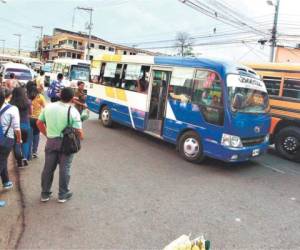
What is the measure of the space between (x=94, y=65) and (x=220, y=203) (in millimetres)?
8263

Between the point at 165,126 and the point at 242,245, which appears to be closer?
the point at 242,245

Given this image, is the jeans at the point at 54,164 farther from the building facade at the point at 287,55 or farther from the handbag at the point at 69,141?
the building facade at the point at 287,55

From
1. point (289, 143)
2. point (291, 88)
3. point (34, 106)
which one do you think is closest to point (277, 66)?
point (291, 88)

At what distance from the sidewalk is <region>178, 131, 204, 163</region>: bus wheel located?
3.90 m

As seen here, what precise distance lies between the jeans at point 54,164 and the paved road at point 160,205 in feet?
0.85

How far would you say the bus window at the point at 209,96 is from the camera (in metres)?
7.00

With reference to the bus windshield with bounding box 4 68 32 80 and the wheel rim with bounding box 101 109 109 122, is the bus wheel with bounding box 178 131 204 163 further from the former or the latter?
the bus windshield with bounding box 4 68 32 80

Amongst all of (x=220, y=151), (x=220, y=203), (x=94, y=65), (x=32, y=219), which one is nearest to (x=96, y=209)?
(x=32, y=219)

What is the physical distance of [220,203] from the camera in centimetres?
532

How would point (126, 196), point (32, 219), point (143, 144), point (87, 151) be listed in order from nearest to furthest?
1. point (32, 219)
2. point (126, 196)
3. point (87, 151)
4. point (143, 144)

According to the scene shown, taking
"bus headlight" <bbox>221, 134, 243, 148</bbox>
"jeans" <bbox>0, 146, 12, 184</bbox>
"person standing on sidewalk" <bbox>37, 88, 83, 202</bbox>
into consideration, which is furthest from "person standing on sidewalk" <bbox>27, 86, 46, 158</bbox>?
"bus headlight" <bbox>221, 134, 243, 148</bbox>

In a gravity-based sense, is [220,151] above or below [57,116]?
below

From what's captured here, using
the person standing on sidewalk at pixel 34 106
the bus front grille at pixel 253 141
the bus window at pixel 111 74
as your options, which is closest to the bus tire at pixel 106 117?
the bus window at pixel 111 74

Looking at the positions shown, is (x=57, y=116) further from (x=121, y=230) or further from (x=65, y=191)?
(x=121, y=230)
